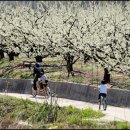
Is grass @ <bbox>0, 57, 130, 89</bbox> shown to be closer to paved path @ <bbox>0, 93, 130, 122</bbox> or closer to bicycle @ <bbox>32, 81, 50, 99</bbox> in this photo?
paved path @ <bbox>0, 93, 130, 122</bbox>

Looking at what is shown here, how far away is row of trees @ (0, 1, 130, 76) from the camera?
31906mm

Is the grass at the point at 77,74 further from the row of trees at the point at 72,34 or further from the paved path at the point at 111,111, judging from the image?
the paved path at the point at 111,111

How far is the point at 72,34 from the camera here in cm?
3609

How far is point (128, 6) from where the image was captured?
3841 centimetres

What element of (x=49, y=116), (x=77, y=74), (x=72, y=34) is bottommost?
(x=49, y=116)

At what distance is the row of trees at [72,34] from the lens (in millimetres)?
31906

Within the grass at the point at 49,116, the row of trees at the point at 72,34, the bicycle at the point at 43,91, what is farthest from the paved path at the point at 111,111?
the row of trees at the point at 72,34

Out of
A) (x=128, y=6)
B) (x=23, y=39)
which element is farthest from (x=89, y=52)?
(x=23, y=39)

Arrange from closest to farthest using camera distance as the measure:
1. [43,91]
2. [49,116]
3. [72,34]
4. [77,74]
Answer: [49,116]
[43,91]
[72,34]
[77,74]

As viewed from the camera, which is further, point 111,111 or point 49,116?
point 111,111

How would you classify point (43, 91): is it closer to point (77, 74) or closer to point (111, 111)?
point (111, 111)

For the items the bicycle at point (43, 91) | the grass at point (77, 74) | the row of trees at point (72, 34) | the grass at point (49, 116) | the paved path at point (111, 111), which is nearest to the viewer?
the grass at point (49, 116)

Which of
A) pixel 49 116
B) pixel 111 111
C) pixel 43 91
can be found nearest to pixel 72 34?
pixel 43 91

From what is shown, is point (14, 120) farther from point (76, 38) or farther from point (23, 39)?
point (23, 39)
